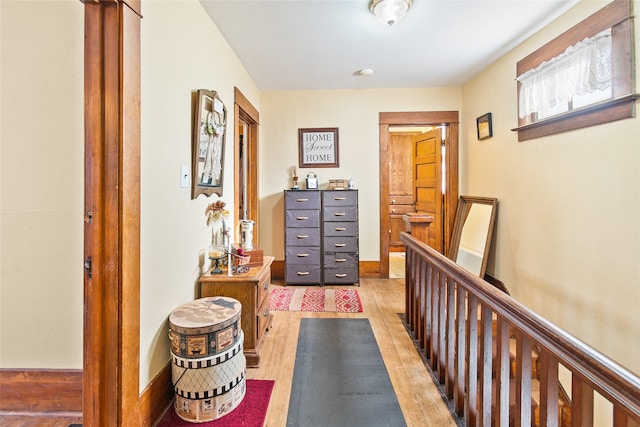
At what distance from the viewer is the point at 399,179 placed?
227 inches

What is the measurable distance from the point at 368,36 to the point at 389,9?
1.73 feet

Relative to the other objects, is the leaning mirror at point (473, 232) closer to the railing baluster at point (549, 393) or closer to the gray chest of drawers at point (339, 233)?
the gray chest of drawers at point (339, 233)

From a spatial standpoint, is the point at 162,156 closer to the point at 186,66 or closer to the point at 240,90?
the point at 186,66

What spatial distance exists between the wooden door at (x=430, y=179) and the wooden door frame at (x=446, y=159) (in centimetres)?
10

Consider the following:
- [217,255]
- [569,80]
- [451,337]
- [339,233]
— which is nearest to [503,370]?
[451,337]

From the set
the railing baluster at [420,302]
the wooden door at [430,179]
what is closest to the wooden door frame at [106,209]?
the railing baluster at [420,302]

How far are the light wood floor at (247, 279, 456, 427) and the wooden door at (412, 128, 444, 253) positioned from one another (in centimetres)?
137

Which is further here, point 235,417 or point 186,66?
point 186,66

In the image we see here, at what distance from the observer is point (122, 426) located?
126 centimetres

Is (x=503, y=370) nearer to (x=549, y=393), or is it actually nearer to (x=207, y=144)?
(x=549, y=393)

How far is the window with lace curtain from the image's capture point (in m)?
1.82

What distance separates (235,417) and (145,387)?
0.47 meters

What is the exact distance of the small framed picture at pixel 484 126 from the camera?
11.0 ft

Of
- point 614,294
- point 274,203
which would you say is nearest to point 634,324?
point 614,294
